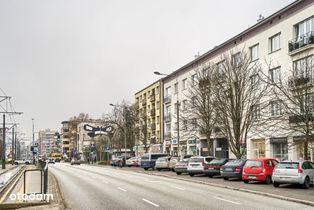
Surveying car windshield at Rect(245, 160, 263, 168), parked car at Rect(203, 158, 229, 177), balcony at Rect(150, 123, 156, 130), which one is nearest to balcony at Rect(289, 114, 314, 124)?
car windshield at Rect(245, 160, 263, 168)

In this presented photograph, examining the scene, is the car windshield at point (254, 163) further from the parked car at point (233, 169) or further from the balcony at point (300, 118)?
the balcony at point (300, 118)

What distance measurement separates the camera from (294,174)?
73.2ft

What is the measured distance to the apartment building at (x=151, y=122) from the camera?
77.5 metres

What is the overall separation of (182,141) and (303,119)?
3820cm

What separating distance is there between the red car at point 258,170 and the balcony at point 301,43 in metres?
13.2

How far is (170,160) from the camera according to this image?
142 ft

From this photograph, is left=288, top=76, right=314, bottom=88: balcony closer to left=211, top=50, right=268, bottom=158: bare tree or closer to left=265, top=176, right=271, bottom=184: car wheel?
left=265, top=176, right=271, bottom=184: car wheel

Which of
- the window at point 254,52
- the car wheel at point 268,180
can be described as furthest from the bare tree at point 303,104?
the window at point 254,52

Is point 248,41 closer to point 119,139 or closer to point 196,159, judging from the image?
point 196,159

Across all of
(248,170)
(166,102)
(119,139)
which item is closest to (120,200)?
(248,170)

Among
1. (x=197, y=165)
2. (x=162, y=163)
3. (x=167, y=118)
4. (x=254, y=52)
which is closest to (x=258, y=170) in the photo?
(x=197, y=165)

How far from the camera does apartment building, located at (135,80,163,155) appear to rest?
77506 mm

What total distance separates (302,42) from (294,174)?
1730 cm

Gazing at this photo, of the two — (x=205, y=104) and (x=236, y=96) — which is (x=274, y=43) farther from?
(x=205, y=104)
